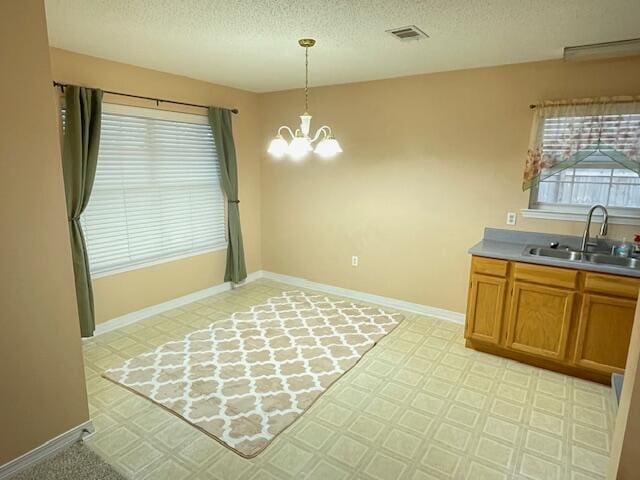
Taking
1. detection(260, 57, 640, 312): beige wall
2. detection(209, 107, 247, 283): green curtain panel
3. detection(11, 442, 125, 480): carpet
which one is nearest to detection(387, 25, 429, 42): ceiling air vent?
detection(260, 57, 640, 312): beige wall

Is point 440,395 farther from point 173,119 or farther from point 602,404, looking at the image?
point 173,119

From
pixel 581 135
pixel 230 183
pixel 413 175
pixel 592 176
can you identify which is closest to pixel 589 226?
pixel 592 176

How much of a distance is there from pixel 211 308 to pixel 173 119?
2097 mm

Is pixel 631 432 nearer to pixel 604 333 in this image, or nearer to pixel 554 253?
pixel 604 333

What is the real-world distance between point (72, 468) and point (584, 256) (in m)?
3.86

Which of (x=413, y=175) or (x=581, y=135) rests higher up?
(x=581, y=135)

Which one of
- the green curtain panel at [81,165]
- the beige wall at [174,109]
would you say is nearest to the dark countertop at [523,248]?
the beige wall at [174,109]

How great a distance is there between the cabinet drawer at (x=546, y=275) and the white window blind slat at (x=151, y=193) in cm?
336

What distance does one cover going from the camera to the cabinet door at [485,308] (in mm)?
3238

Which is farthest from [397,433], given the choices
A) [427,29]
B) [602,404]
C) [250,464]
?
[427,29]

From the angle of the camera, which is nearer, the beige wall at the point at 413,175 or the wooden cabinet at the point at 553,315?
the wooden cabinet at the point at 553,315

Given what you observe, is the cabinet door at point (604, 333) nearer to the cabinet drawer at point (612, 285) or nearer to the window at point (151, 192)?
the cabinet drawer at point (612, 285)

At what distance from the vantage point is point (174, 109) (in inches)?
159

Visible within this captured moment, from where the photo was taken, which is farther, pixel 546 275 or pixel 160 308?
pixel 160 308
